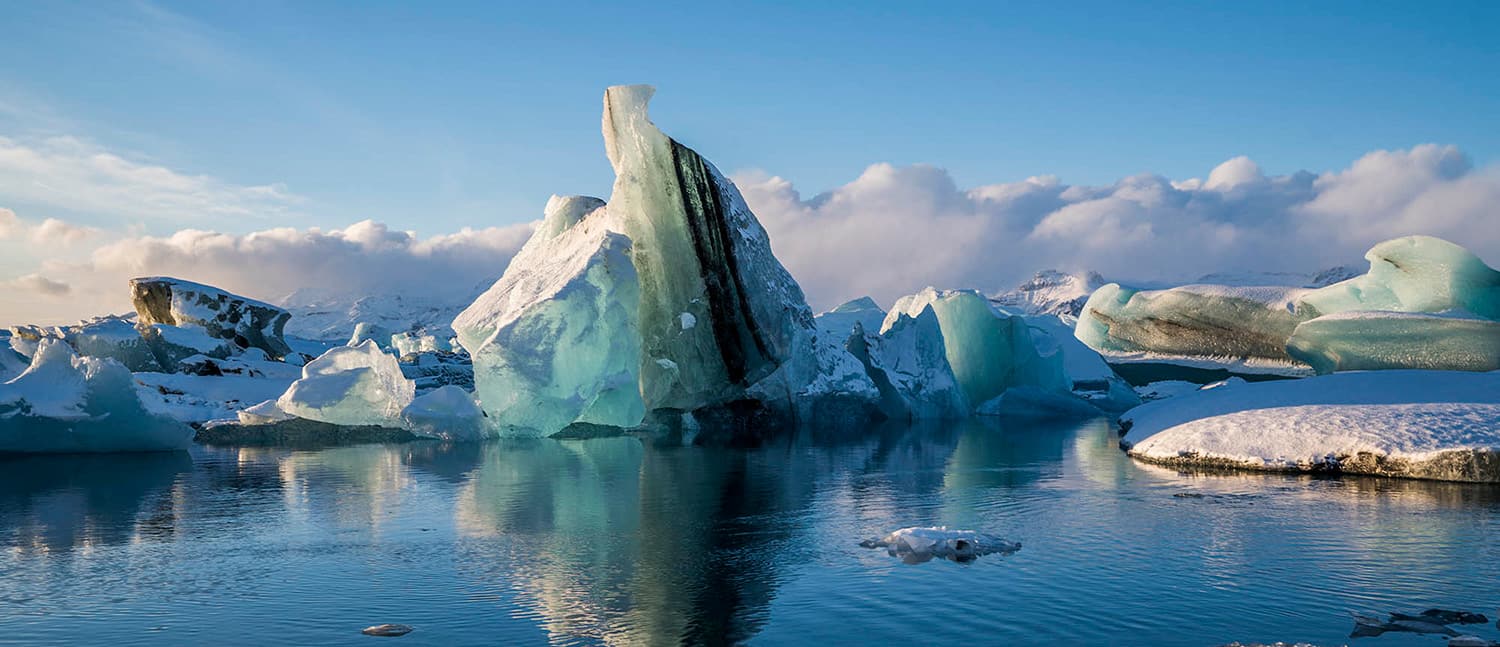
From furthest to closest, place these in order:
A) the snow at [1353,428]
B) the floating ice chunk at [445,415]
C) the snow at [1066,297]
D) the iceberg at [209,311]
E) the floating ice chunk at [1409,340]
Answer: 1. the snow at [1066,297]
2. the iceberg at [209,311]
3. the floating ice chunk at [445,415]
4. the floating ice chunk at [1409,340]
5. the snow at [1353,428]

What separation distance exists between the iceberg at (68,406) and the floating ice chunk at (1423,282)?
28.0m

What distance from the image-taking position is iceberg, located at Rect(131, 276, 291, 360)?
144 feet

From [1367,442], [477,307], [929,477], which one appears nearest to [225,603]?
[929,477]

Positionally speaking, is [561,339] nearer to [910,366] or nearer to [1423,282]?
[910,366]

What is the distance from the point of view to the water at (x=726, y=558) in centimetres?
712

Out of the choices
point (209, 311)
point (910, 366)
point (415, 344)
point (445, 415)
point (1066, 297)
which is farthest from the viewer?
point (1066, 297)

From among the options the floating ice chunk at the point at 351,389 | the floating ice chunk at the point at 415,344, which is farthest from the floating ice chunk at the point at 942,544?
the floating ice chunk at the point at 415,344

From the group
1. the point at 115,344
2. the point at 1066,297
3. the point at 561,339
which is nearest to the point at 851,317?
the point at 561,339

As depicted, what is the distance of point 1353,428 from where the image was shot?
15461 millimetres

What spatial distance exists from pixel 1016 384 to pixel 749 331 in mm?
17599

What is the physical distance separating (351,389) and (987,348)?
24664 millimetres

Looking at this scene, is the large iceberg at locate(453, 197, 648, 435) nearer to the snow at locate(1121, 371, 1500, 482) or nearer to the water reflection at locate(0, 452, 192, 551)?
the water reflection at locate(0, 452, 192, 551)

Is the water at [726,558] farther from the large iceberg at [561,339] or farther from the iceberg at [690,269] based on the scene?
the iceberg at [690,269]

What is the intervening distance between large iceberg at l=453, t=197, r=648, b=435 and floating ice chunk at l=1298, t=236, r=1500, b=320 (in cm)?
1821
